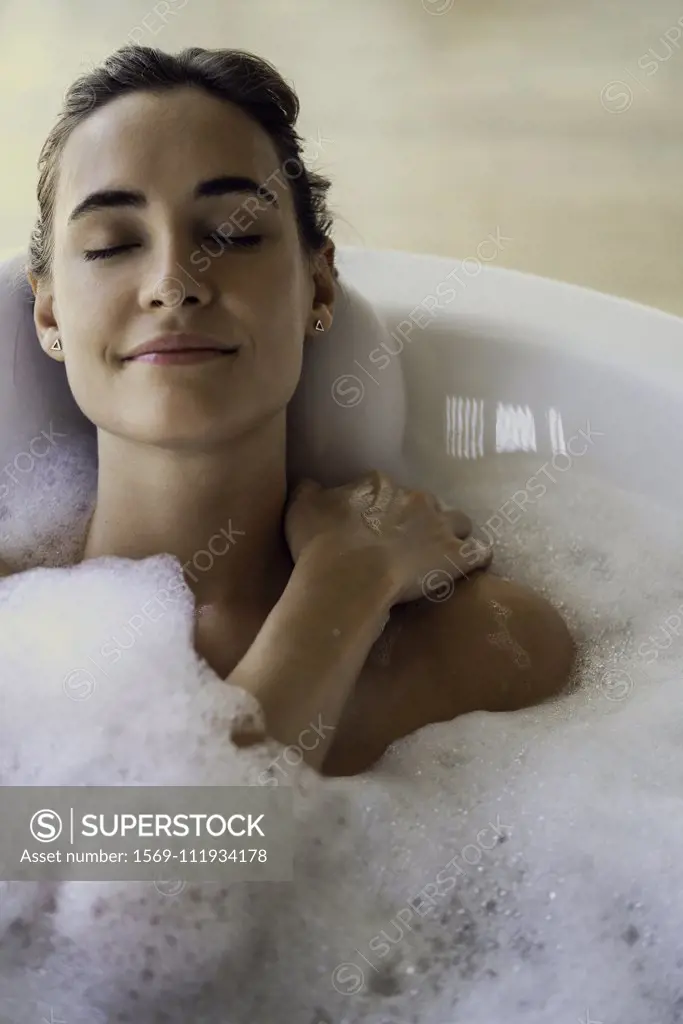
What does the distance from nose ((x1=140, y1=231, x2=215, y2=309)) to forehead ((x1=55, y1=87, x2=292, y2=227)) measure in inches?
2.2

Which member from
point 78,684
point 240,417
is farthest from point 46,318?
point 78,684

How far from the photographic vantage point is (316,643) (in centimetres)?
97

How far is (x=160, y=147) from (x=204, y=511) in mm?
378

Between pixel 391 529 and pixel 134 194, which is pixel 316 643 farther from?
pixel 134 194

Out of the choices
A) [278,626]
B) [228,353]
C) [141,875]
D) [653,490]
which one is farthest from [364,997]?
[653,490]

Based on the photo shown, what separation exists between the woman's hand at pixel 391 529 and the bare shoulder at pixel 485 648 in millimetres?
36

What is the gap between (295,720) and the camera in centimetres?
92

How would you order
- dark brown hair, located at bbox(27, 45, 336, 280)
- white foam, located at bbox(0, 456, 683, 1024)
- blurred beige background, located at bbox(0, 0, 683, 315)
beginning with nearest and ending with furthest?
white foam, located at bbox(0, 456, 683, 1024) < dark brown hair, located at bbox(27, 45, 336, 280) < blurred beige background, located at bbox(0, 0, 683, 315)

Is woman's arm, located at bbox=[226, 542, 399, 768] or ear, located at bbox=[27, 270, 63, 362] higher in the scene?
ear, located at bbox=[27, 270, 63, 362]

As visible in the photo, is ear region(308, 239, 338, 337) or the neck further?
ear region(308, 239, 338, 337)

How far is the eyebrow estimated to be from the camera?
96 centimetres

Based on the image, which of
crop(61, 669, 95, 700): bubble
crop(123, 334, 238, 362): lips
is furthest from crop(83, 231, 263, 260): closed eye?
crop(61, 669, 95, 700): bubble

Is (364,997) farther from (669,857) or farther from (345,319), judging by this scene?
(345,319)

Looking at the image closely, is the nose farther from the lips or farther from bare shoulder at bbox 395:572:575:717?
bare shoulder at bbox 395:572:575:717
